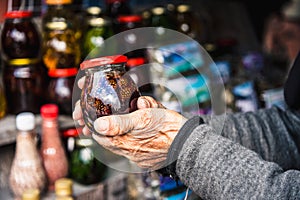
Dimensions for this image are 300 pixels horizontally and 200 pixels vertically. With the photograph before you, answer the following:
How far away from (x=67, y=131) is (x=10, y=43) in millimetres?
276

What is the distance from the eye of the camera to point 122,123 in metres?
0.67

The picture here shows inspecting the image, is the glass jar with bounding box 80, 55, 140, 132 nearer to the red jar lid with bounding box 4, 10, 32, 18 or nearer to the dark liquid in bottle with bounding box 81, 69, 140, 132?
the dark liquid in bottle with bounding box 81, 69, 140, 132

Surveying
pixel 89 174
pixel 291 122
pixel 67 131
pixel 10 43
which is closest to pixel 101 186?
pixel 89 174

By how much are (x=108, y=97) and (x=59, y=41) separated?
2.36 feet

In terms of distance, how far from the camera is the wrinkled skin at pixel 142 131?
0.67 m

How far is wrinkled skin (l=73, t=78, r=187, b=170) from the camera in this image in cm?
67

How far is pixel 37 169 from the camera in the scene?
1257 mm

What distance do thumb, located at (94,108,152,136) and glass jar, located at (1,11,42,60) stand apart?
69 centimetres

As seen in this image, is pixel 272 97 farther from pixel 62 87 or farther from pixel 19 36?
pixel 19 36

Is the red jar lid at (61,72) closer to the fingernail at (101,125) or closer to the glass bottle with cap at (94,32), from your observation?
the glass bottle with cap at (94,32)

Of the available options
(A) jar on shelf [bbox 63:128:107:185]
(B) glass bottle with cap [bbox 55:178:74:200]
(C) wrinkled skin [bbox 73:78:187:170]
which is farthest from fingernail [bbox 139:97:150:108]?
(A) jar on shelf [bbox 63:128:107:185]

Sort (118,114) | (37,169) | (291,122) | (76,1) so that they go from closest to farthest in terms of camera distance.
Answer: (118,114), (291,122), (37,169), (76,1)

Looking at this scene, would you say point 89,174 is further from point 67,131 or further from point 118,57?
point 118,57

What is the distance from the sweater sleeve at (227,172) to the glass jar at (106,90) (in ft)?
0.38
